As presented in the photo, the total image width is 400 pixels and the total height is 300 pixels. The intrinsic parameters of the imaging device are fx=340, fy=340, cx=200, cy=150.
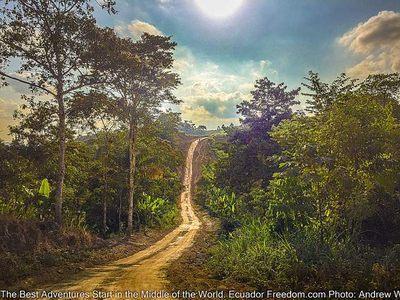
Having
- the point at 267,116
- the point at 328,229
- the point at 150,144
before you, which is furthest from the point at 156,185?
the point at 328,229

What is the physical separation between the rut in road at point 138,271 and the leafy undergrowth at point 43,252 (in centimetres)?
97

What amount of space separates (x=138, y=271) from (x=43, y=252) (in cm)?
465

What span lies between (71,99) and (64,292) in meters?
12.4

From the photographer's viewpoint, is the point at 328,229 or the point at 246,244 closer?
the point at 328,229

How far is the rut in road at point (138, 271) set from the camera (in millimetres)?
11375

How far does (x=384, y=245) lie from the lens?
1523cm

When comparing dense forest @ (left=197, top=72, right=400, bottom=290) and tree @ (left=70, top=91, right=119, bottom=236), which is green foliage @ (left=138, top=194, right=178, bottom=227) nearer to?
tree @ (left=70, top=91, right=119, bottom=236)

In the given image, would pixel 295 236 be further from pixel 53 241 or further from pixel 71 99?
pixel 71 99

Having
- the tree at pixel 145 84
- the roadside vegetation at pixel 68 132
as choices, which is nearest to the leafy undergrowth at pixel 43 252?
the roadside vegetation at pixel 68 132

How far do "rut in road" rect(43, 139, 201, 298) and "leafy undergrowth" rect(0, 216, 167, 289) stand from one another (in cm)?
97

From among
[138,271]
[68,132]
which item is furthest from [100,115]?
[138,271]

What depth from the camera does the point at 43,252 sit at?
15633 millimetres

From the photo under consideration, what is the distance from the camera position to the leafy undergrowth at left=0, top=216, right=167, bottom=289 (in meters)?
12.4

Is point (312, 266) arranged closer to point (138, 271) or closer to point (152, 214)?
point (138, 271)
